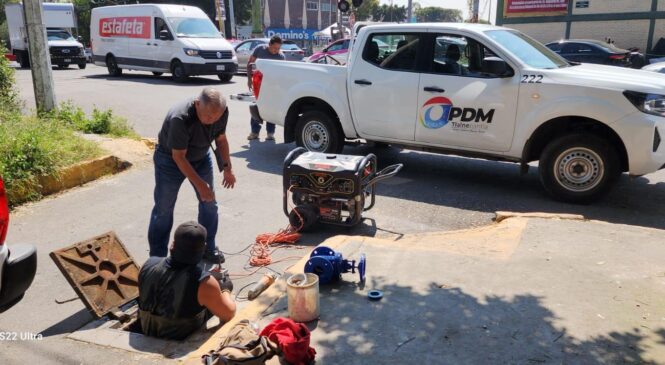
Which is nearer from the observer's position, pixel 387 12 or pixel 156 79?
pixel 156 79

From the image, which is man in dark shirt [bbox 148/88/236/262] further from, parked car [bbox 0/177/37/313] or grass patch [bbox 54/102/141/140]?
grass patch [bbox 54/102/141/140]

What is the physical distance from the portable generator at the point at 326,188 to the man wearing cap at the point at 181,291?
6.50 ft

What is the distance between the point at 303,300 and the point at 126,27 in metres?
18.6

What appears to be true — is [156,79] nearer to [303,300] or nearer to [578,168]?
[578,168]

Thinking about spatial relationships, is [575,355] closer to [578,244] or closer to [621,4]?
[578,244]

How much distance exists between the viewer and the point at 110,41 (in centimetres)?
2052

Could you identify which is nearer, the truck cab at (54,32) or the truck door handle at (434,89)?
the truck door handle at (434,89)

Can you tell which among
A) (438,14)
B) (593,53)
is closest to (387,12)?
(438,14)

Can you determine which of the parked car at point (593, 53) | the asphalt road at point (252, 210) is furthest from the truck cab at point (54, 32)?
the parked car at point (593, 53)

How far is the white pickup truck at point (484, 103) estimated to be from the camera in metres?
6.00

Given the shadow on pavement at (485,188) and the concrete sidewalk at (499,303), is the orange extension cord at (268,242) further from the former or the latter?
the shadow on pavement at (485,188)

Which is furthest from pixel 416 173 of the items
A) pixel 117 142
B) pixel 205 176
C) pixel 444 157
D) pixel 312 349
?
pixel 312 349

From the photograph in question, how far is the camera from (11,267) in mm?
3043

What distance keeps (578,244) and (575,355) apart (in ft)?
6.09
